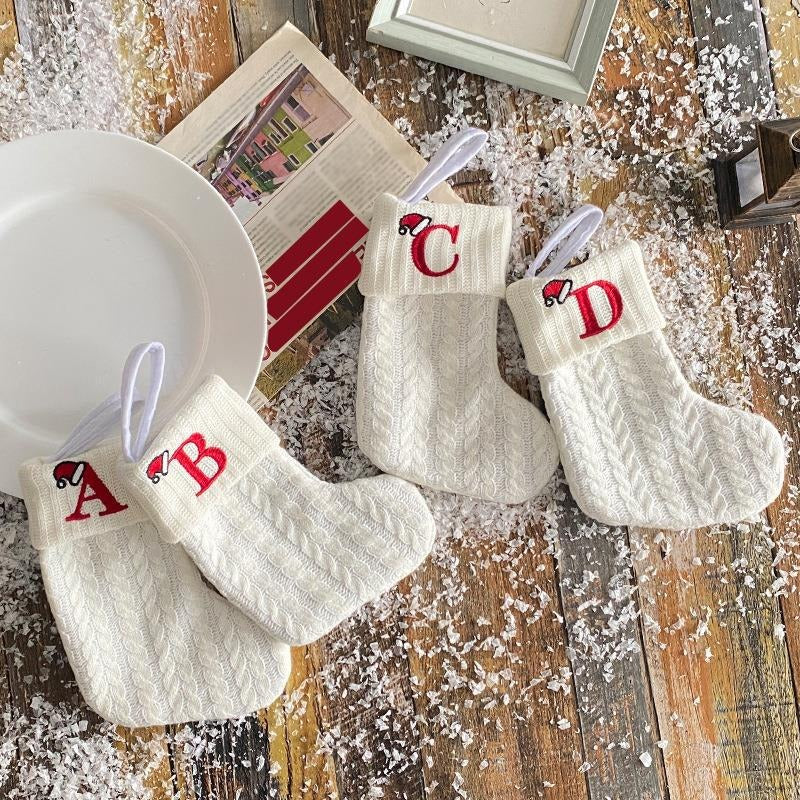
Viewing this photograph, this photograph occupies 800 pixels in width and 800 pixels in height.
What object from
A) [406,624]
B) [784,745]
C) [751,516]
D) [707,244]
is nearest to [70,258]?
[406,624]

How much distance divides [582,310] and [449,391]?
21 centimetres

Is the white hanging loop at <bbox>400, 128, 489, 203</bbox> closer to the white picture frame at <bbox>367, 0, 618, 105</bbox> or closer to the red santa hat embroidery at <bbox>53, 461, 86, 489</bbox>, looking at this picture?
the white picture frame at <bbox>367, 0, 618, 105</bbox>

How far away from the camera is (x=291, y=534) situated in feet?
3.35

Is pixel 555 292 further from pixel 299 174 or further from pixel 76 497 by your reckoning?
pixel 76 497

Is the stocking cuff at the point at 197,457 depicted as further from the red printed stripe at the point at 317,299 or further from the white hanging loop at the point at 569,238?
the white hanging loop at the point at 569,238

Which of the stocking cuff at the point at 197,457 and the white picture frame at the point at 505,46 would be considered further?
the white picture frame at the point at 505,46

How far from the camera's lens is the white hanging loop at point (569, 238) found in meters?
1.05

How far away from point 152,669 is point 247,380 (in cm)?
39

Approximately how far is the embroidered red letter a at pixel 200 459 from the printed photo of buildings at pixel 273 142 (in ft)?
1.12

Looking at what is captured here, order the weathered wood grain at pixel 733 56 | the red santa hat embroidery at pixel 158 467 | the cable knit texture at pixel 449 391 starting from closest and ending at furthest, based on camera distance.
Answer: the red santa hat embroidery at pixel 158 467
the cable knit texture at pixel 449 391
the weathered wood grain at pixel 733 56

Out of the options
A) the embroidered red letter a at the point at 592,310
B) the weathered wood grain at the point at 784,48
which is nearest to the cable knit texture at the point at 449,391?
the embroidered red letter a at the point at 592,310

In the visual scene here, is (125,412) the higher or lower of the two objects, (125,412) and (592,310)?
the higher

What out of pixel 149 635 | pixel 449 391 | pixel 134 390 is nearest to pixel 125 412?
pixel 134 390

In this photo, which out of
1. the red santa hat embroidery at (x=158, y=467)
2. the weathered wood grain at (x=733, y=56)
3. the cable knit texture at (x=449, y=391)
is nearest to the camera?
the red santa hat embroidery at (x=158, y=467)
